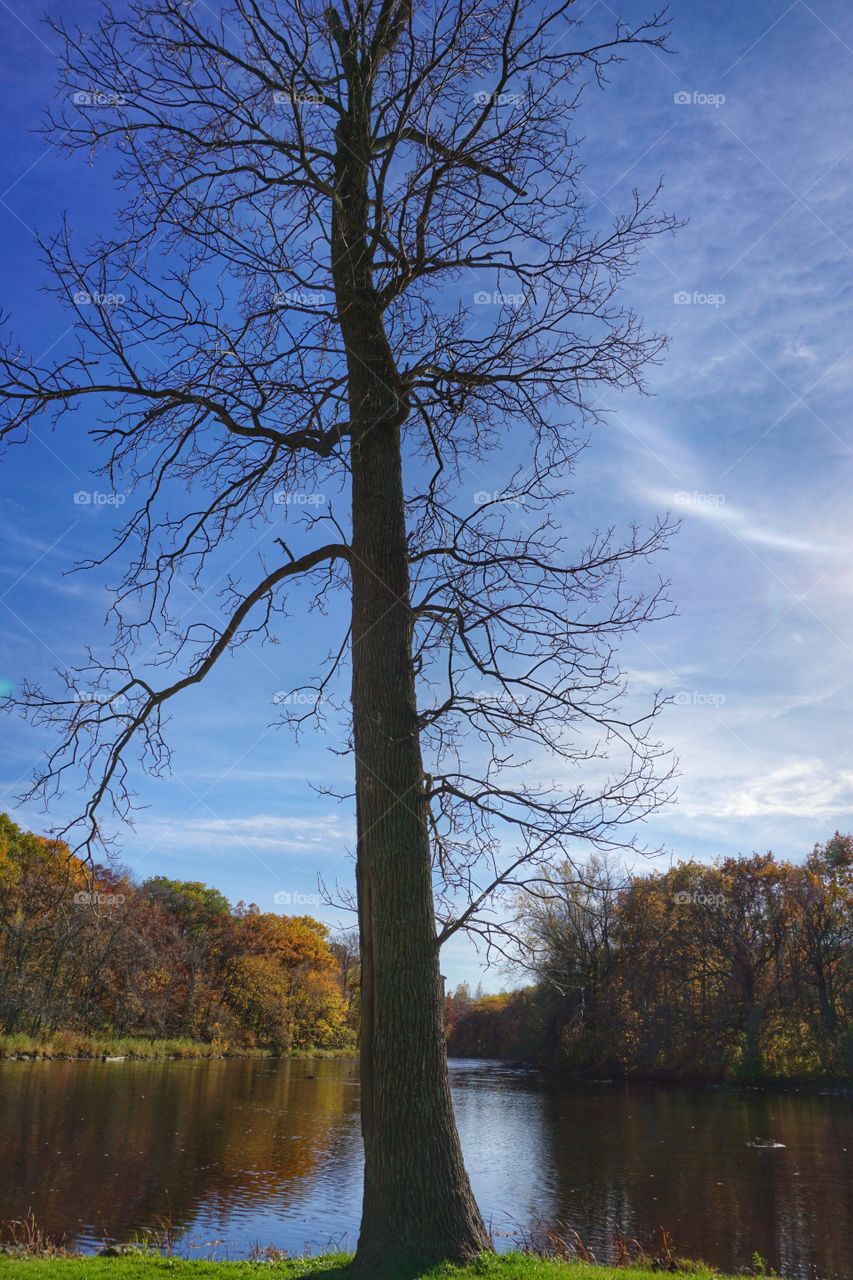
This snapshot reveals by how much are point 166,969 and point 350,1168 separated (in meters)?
32.9

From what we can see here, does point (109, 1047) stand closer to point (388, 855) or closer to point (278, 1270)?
point (278, 1270)

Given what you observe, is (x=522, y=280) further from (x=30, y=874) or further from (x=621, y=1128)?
(x=30, y=874)

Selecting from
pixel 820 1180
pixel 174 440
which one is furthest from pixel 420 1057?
pixel 820 1180

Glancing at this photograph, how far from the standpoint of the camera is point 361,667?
675 centimetres

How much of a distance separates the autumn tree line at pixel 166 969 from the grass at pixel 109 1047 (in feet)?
1.73

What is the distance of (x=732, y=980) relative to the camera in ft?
140

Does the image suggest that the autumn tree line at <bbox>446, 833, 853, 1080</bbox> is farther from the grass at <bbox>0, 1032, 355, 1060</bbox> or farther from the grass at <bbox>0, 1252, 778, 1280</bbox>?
the grass at <bbox>0, 1252, 778, 1280</bbox>

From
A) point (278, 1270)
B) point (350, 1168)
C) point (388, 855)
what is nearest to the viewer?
point (388, 855)

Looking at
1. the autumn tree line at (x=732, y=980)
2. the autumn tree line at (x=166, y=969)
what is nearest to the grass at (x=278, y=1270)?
the autumn tree line at (x=166, y=969)

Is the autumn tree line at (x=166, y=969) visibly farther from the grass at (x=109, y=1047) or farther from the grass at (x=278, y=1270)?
the grass at (x=278, y=1270)

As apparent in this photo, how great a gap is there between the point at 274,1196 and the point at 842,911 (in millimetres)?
32631

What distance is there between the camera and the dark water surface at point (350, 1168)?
481 inches

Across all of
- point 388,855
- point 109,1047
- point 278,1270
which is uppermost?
point 388,855

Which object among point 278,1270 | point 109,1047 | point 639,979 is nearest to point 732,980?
point 639,979
